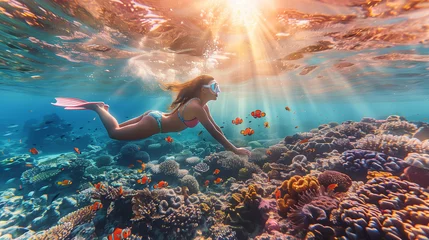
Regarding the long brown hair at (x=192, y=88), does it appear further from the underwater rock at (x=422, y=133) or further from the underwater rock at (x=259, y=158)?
the underwater rock at (x=422, y=133)

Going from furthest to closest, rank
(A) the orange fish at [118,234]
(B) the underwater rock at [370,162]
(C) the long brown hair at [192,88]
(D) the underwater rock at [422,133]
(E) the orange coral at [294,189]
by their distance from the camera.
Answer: (D) the underwater rock at [422,133], (B) the underwater rock at [370,162], (C) the long brown hair at [192,88], (A) the orange fish at [118,234], (E) the orange coral at [294,189]

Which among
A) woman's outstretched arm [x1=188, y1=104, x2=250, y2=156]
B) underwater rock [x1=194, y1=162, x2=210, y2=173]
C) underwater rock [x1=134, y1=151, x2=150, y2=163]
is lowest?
underwater rock [x1=194, y1=162, x2=210, y2=173]

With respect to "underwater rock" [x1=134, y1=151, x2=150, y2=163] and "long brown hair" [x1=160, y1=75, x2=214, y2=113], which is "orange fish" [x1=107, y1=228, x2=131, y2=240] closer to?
"long brown hair" [x1=160, y1=75, x2=214, y2=113]

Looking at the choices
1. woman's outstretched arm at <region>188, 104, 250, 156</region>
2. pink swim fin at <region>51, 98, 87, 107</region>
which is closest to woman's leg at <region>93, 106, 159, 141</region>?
pink swim fin at <region>51, 98, 87, 107</region>

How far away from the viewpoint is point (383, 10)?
318 inches

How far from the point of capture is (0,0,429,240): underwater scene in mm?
4227

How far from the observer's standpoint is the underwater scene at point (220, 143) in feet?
13.9

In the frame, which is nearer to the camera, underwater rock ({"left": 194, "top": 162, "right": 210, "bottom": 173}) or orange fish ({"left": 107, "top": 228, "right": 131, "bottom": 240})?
orange fish ({"left": 107, "top": 228, "right": 131, "bottom": 240})

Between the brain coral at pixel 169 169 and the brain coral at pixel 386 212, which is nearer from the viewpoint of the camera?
the brain coral at pixel 386 212

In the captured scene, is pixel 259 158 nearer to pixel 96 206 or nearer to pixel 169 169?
pixel 169 169

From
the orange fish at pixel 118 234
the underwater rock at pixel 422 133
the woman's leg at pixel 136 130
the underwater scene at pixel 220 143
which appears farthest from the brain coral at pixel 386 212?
the underwater rock at pixel 422 133

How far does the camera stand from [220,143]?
4.20 m

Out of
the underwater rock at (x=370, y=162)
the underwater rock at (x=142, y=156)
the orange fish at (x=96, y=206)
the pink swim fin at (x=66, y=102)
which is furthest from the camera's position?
the underwater rock at (x=142, y=156)

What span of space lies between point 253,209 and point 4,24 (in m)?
15.6
